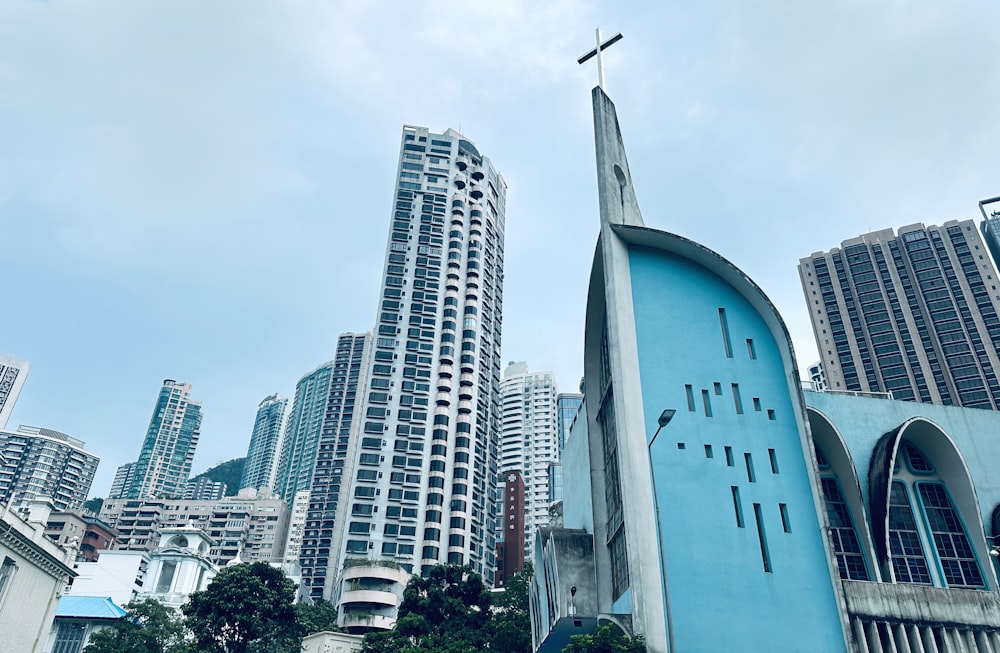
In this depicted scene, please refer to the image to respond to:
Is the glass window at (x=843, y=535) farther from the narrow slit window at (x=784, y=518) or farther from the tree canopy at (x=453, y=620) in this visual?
the tree canopy at (x=453, y=620)

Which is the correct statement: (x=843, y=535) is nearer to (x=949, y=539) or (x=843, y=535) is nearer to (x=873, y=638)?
(x=949, y=539)

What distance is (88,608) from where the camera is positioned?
57000 millimetres

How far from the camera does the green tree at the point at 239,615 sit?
4797cm

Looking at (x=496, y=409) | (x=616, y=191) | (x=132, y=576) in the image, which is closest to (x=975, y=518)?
(x=616, y=191)

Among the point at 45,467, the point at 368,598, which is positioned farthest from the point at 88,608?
the point at 45,467

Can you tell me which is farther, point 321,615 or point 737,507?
point 321,615

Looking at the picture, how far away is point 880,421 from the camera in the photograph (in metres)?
40.8

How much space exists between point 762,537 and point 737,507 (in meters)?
1.64

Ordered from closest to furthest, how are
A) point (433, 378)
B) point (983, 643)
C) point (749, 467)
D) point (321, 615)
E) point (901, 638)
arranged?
point (901, 638) → point (983, 643) → point (749, 467) → point (321, 615) → point (433, 378)

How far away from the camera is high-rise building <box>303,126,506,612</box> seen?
259 feet

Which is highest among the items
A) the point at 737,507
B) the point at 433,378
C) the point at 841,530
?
the point at 433,378

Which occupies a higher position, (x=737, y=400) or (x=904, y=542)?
(x=737, y=400)

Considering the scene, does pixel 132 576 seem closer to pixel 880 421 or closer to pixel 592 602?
pixel 592 602

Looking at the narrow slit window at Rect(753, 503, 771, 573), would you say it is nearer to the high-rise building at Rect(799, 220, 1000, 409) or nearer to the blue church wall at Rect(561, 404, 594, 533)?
the blue church wall at Rect(561, 404, 594, 533)
